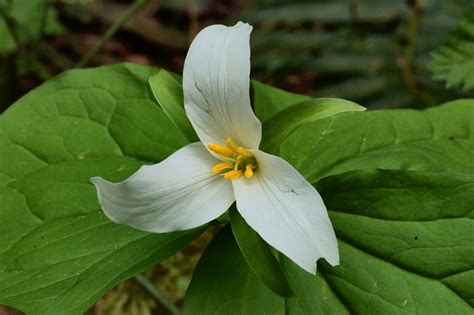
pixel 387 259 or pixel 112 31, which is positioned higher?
pixel 112 31

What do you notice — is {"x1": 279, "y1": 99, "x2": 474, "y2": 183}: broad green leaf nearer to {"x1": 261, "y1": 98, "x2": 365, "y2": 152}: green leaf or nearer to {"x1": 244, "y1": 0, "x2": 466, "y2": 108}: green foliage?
{"x1": 261, "y1": 98, "x2": 365, "y2": 152}: green leaf

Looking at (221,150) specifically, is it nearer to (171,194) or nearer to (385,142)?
(171,194)

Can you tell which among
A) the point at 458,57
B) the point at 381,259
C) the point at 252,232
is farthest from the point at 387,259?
the point at 458,57

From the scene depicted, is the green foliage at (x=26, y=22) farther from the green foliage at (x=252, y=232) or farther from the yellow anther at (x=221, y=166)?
the yellow anther at (x=221, y=166)

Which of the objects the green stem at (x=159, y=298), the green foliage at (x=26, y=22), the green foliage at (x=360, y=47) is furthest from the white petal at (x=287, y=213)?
the green foliage at (x=360, y=47)

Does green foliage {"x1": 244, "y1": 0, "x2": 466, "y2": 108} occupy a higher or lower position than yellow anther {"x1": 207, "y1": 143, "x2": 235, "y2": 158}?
lower

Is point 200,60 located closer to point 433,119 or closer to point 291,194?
point 291,194

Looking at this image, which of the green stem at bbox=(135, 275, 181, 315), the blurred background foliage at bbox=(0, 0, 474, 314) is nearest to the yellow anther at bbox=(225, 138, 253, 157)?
the green stem at bbox=(135, 275, 181, 315)
